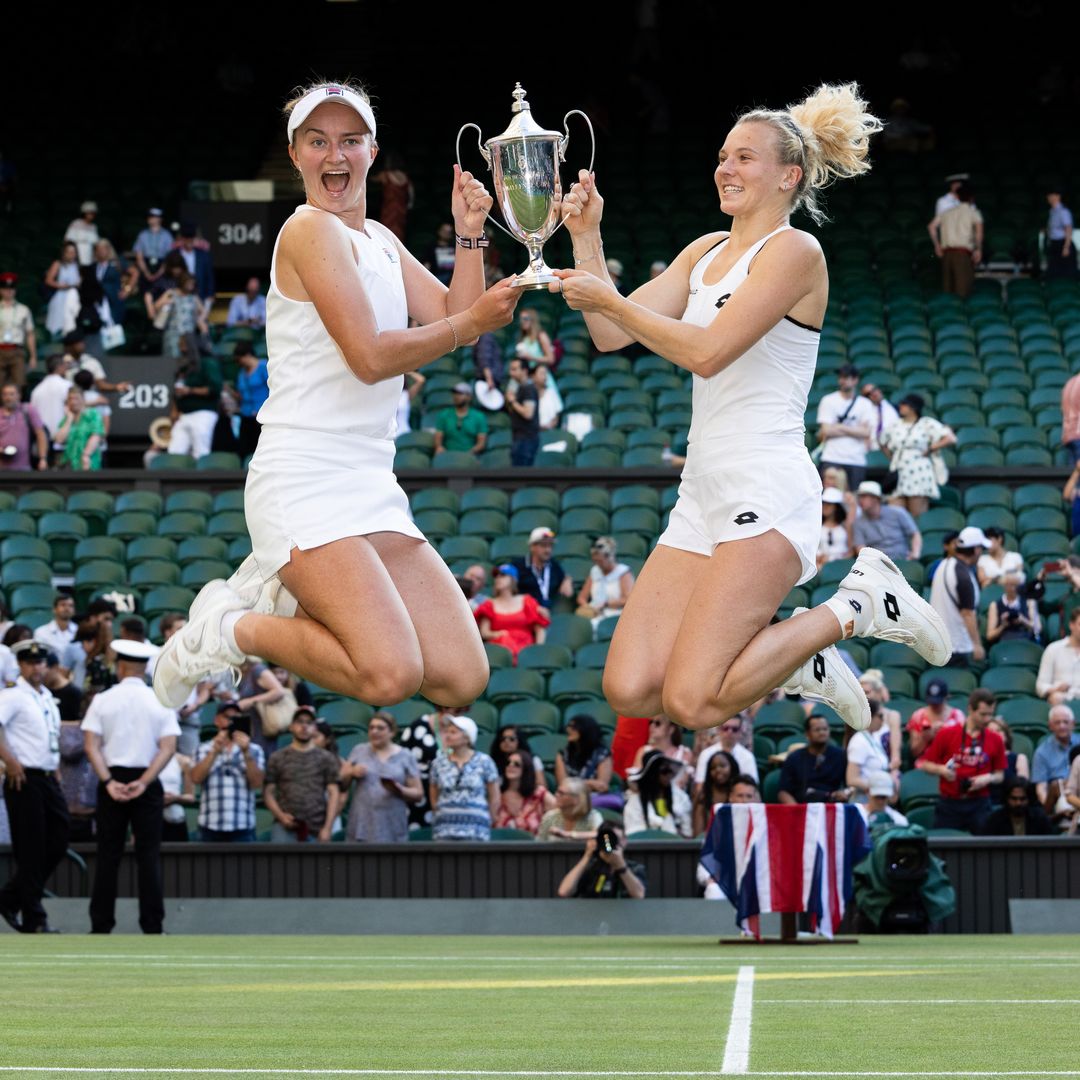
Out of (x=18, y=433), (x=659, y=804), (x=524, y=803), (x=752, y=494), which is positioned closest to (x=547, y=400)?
(x=18, y=433)

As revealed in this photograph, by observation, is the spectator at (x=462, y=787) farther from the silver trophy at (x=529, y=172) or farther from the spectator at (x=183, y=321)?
the silver trophy at (x=529, y=172)

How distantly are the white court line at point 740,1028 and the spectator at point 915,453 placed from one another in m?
7.91

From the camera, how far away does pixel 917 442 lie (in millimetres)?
16578

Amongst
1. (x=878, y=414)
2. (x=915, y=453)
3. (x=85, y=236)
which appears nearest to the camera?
(x=915, y=453)

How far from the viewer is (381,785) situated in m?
13.5

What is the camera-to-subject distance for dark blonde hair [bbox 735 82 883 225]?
6402mm

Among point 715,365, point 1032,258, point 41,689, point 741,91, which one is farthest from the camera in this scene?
point 741,91

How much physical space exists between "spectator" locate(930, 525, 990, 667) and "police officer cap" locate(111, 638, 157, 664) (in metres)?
5.71

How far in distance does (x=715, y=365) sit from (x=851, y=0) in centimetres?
2240

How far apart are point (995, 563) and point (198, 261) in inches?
340

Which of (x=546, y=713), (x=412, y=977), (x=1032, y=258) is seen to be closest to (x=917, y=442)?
(x=546, y=713)

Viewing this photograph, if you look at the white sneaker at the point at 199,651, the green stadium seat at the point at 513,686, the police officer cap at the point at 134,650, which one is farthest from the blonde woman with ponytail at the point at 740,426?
the green stadium seat at the point at 513,686

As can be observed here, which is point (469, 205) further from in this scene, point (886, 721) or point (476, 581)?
point (476, 581)

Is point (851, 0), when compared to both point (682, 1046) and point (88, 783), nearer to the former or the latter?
point (88, 783)
